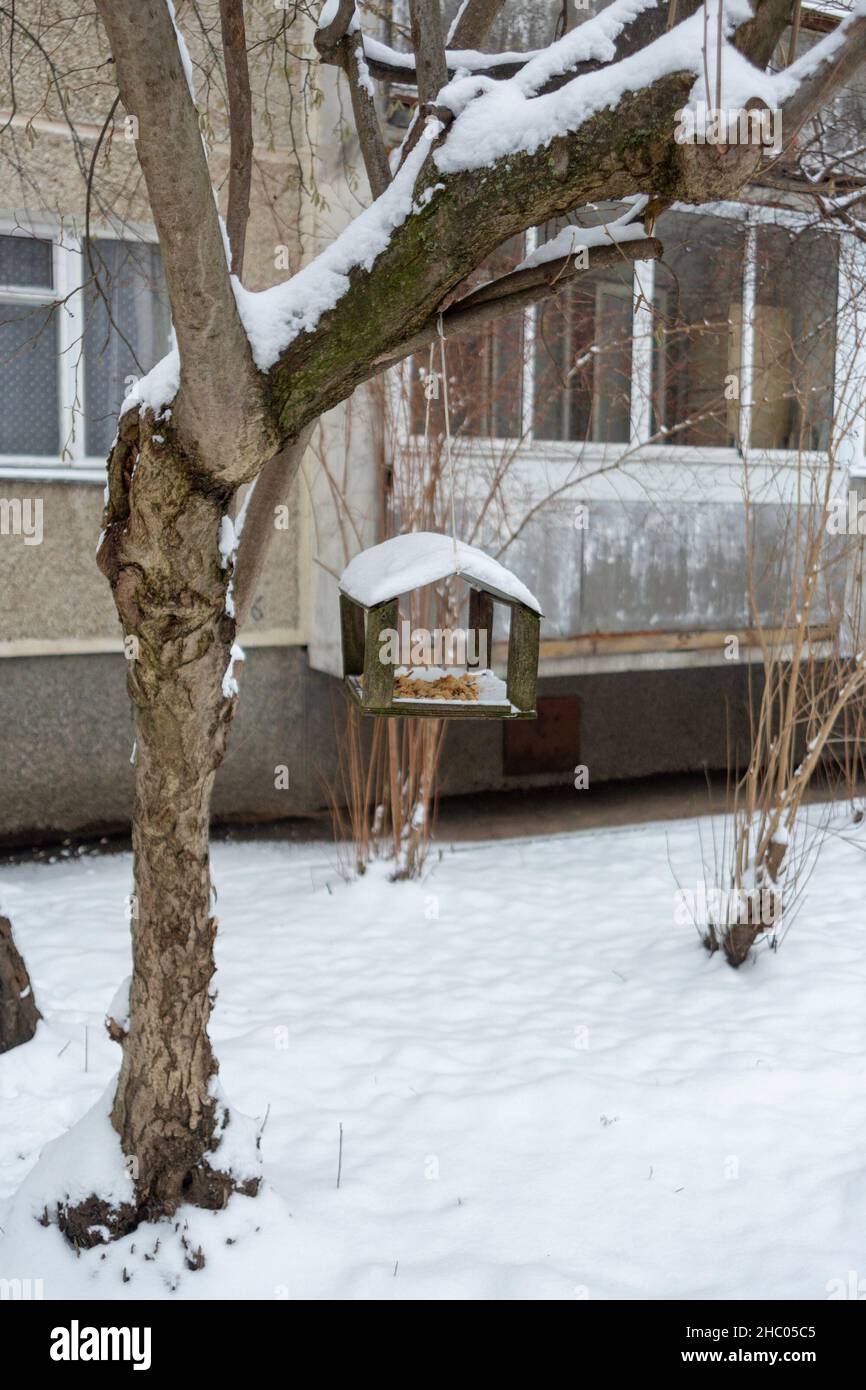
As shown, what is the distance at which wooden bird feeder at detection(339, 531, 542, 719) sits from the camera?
2.73 meters

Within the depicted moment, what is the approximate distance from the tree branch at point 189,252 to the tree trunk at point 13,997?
7.17ft

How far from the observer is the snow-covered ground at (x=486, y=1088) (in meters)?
3.06

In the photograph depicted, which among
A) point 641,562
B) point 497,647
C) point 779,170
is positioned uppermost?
point 779,170

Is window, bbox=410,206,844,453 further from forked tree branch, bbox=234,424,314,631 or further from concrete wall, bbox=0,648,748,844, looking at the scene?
forked tree branch, bbox=234,424,314,631

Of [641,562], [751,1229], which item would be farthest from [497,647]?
[751,1229]

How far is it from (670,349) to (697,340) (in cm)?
44

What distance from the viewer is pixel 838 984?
16.0 feet

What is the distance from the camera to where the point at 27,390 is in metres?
6.70

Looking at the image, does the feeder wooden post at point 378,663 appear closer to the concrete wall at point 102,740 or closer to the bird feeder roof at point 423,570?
the bird feeder roof at point 423,570

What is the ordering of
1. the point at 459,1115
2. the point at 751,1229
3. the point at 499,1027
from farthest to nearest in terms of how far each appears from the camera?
the point at 499,1027, the point at 459,1115, the point at 751,1229

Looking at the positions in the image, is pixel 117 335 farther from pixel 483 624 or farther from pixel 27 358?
pixel 483 624

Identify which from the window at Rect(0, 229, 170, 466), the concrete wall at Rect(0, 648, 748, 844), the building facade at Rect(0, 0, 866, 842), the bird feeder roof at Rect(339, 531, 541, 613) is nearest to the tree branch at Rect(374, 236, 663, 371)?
the bird feeder roof at Rect(339, 531, 541, 613)
